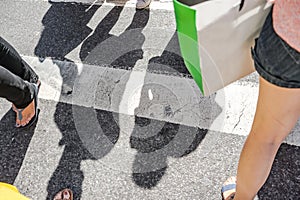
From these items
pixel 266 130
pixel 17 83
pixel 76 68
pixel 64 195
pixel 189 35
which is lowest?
pixel 64 195

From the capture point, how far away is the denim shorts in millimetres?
1047

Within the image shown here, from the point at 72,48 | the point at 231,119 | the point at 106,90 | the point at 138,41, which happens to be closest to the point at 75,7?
the point at 72,48

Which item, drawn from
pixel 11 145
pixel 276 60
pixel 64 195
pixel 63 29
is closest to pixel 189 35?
pixel 276 60

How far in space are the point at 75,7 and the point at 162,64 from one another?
3.65ft

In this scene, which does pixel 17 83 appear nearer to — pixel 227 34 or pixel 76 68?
pixel 76 68

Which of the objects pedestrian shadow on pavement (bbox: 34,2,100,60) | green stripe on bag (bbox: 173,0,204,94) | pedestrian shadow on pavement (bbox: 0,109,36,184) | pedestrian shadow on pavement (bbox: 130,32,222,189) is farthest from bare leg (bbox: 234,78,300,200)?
pedestrian shadow on pavement (bbox: 34,2,100,60)

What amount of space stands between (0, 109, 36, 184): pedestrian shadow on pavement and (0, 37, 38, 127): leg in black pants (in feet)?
0.21

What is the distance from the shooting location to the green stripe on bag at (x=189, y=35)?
1250 mm

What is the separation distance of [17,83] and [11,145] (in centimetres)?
45

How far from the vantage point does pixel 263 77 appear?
114 cm

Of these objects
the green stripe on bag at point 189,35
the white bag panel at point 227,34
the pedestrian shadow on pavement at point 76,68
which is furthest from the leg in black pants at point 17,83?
the white bag panel at point 227,34

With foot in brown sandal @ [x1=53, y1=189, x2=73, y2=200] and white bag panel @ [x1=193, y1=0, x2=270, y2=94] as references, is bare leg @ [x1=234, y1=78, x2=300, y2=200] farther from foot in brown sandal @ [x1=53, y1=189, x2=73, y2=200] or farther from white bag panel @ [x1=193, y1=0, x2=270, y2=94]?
foot in brown sandal @ [x1=53, y1=189, x2=73, y2=200]

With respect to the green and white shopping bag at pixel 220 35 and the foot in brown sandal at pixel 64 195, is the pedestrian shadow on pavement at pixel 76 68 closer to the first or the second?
the foot in brown sandal at pixel 64 195

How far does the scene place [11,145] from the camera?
→ 245cm
